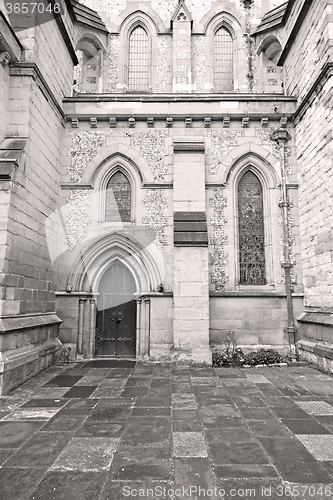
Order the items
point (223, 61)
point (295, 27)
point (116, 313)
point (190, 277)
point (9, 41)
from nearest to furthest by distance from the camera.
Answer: point (9, 41)
point (190, 277)
point (295, 27)
point (116, 313)
point (223, 61)

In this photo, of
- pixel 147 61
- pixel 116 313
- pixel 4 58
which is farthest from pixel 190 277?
pixel 147 61

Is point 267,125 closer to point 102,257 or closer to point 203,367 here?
point 102,257

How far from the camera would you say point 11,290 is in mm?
5973

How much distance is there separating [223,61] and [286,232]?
8.29 m

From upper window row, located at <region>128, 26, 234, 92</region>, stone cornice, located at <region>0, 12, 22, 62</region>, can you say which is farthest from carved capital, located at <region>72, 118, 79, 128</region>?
upper window row, located at <region>128, 26, 234, 92</region>

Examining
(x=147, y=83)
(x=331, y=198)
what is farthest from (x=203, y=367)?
(x=147, y=83)

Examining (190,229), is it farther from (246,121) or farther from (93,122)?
(93,122)

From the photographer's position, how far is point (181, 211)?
8.33 m

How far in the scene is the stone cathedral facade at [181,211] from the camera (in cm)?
749

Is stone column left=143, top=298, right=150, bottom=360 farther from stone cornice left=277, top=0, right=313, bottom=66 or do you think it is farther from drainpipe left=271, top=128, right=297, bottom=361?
stone cornice left=277, top=0, right=313, bottom=66

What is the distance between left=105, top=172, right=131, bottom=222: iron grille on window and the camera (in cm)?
898

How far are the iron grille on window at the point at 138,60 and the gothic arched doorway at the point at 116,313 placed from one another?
25.4ft

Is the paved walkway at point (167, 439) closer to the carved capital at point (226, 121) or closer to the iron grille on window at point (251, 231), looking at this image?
the iron grille on window at point (251, 231)

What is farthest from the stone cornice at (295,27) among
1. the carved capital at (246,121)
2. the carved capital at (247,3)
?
the carved capital at (247,3)
